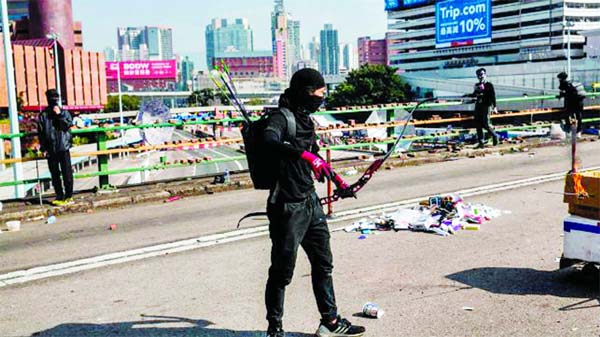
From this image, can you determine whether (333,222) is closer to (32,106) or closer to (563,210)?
(563,210)

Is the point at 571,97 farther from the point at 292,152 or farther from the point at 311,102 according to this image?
the point at 292,152

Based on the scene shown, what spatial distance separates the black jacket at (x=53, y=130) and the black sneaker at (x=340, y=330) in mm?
7151

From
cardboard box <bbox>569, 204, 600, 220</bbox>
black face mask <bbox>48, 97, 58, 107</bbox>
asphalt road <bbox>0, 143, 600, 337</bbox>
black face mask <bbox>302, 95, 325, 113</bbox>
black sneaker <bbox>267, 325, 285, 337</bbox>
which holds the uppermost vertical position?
black face mask <bbox>48, 97, 58, 107</bbox>

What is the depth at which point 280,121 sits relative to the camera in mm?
4516

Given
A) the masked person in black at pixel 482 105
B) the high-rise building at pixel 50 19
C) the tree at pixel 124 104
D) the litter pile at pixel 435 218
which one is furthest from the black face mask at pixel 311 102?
the tree at pixel 124 104

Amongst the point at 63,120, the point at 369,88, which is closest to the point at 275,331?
the point at 63,120

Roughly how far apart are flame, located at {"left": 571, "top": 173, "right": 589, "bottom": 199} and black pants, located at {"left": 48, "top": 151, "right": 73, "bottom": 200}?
25.6ft

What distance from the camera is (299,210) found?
4570mm

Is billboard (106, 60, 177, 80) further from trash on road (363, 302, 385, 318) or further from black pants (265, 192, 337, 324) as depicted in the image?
black pants (265, 192, 337, 324)

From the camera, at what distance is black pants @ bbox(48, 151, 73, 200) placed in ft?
34.8

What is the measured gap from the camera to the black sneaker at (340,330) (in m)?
4.70

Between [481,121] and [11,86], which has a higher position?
[11,86]

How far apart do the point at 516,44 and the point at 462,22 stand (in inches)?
469

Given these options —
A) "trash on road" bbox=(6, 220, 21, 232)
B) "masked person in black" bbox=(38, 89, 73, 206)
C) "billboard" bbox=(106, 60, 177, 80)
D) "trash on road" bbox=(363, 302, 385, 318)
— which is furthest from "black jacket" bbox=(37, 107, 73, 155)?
"billboard" bbox=(106, 60, 177, 80)
